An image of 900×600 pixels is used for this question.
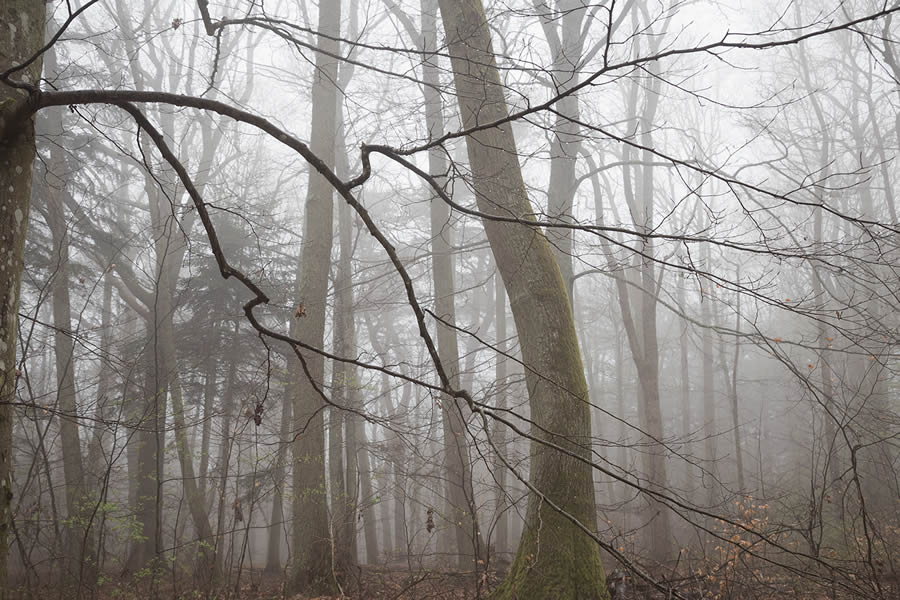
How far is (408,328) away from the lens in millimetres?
23766

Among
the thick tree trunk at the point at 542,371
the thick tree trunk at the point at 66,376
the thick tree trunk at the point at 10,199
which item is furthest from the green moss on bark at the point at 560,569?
the thick tree trunk at the point at 66,376

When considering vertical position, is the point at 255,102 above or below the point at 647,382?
above

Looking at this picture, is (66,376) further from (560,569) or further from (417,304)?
(417,304)

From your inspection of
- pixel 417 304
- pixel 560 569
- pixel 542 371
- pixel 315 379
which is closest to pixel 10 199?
pixel 417 304

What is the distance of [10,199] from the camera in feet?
7.70

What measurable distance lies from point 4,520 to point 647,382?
1089 cm

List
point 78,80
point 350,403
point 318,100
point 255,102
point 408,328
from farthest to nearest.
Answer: point 408,328
point 255,102
point 78,80
point 318,100
point 350,403

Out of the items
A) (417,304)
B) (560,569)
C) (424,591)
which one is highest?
(417,304)

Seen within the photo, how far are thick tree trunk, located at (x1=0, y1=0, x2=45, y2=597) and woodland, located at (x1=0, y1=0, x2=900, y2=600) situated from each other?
1cm

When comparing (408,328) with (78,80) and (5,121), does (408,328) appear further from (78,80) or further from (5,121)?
(5,121)

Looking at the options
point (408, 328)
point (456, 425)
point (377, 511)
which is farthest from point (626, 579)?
point (377, 511)

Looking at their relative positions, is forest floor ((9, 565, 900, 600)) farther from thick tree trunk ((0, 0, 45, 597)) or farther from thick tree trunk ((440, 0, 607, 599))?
thick tree trunk ((0, 0, 45, 597))

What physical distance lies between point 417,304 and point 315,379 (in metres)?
5.57

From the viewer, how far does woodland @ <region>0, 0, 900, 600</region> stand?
8.06 ft
